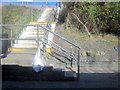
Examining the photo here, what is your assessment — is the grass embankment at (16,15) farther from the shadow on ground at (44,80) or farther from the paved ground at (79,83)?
the paved ground at (79,83)

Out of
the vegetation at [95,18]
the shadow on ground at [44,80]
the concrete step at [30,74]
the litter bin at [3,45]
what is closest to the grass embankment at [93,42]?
the vegetation at [95,18]

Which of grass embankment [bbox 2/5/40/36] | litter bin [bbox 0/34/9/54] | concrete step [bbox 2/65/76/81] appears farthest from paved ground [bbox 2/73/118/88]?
grass embankment [bbox 2/5/40/36]

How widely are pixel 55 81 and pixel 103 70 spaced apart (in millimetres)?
1690

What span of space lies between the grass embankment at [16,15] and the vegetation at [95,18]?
106 inches

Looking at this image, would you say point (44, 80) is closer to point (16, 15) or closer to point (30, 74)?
point (30, 74)

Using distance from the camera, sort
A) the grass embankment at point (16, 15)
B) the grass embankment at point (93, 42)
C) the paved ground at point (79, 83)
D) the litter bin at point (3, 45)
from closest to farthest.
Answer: the paved ground at point (79, 83) < the litter bin at point (3, 45) < the grass embankment at point (93, 42) < the grass embankment at point (16, 15)

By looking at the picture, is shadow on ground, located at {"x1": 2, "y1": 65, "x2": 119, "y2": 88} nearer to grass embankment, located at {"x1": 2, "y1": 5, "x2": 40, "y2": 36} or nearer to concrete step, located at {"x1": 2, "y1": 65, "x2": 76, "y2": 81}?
concrete step, located at {"x1": 2, "y1": 65, "x2": 76, "y2": 81}

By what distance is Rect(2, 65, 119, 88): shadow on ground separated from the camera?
436 centimetres

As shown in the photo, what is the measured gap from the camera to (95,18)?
8.43 m

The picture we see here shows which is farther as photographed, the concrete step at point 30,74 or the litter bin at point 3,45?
the litter bin at point 3,45

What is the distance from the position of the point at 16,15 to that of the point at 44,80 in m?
6.50

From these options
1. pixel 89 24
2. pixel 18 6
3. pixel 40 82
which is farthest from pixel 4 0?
pixel 40 82

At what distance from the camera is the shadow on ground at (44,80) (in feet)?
14.3

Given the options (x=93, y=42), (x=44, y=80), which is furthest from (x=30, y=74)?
(x=93, y=42)
